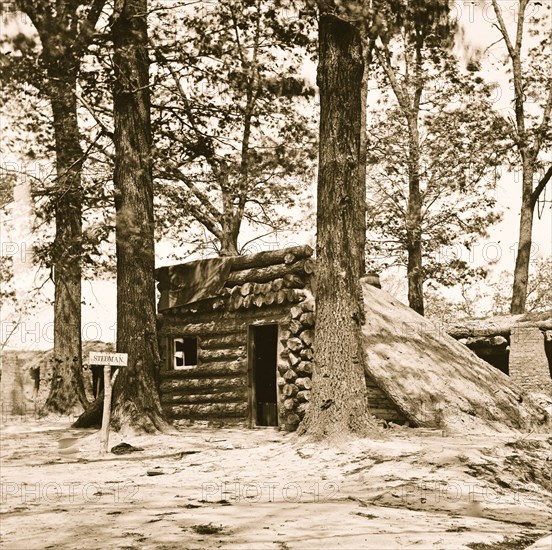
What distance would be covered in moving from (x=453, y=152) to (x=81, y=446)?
16990mm

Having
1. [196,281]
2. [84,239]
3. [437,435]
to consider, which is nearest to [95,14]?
[84,239]

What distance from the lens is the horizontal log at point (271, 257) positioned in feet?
49.4

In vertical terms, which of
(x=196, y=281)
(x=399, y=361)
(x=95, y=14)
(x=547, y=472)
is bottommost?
(x=547, y=472)

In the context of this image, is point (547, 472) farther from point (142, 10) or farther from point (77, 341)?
point (77, 341)

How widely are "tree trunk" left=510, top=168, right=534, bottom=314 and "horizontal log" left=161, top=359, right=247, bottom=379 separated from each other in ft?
35.2

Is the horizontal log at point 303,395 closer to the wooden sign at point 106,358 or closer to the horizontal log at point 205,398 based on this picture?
the horizontal log at point 205,398

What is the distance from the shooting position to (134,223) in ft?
48.6

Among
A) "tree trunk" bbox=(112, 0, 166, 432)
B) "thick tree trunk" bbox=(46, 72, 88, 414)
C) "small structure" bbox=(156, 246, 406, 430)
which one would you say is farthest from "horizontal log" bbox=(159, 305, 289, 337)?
"thick tree trunk" bbox=(46, 72, 88, 414)

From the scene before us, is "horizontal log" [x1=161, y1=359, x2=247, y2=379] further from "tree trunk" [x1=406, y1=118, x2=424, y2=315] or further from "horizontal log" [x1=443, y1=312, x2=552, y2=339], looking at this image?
"tree trunk" [x1=406, y1=118, x2=424, y2=315]

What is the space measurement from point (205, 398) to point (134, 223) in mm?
3873

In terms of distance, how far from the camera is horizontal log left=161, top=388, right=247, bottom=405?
52.4ft

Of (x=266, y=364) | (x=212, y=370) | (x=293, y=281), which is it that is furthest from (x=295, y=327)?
(x=266, y=364)

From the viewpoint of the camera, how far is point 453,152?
1049 inches

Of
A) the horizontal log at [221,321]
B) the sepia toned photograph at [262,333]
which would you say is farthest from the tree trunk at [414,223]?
the horizontal log at [221,321]
